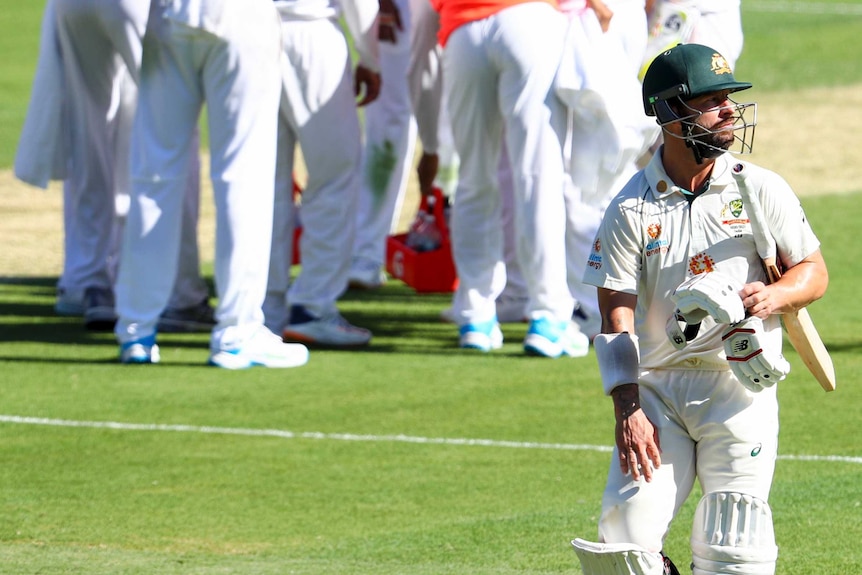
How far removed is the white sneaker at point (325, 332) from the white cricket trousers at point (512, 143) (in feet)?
2.40

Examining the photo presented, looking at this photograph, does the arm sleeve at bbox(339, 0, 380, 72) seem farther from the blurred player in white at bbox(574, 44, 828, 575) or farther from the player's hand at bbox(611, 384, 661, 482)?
the player's hand at bbox(611, 384, 661, 482)

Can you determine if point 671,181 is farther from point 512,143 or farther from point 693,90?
point 512,143

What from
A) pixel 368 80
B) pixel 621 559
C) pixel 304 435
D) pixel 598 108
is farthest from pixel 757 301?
pixel 368 80

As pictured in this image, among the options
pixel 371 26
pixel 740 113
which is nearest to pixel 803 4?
pixel 371 26

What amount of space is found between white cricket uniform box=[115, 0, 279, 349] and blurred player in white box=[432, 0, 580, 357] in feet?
3.18

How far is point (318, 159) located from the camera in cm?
895

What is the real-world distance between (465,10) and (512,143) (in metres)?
0.72

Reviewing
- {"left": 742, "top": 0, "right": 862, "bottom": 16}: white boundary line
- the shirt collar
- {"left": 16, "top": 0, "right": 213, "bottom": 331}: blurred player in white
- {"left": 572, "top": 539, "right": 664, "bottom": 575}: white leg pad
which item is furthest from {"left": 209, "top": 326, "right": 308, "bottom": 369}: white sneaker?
{"left": 742, "top": 0, "right": 862, "bottom": 16}: white boundary line

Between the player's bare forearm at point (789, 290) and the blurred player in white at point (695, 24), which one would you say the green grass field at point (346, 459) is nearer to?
the player's bare forearm at point (789, 290)

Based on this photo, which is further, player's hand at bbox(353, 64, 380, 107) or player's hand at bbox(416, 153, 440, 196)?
player's hand at bbox(416, 153, 440, 196)

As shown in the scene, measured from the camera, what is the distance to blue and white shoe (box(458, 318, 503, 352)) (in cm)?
910

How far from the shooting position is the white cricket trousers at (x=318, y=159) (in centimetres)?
880

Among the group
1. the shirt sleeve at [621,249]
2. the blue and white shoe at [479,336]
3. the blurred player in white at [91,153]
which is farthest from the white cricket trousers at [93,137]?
the shirt sleeve at [621,249]

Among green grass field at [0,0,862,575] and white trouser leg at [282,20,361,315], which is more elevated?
white trouser leg at [282,20,361,315]
